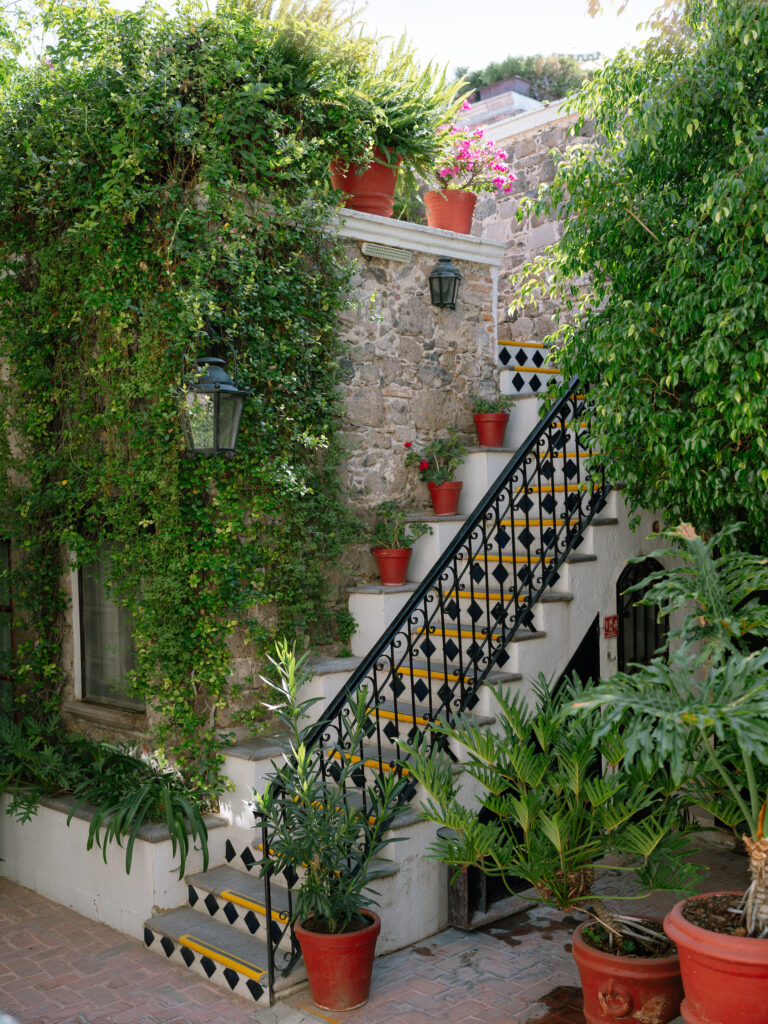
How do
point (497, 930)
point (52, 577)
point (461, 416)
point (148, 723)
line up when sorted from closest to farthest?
point (497, 930), point (148, 723), point (52, 577), point (461, 416)

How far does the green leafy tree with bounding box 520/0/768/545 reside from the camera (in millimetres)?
3910

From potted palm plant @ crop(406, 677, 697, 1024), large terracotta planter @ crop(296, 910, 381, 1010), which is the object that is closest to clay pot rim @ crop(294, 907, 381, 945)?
large terracotta planter @ crop(296, 910, 381, 1010)

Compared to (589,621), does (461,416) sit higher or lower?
higher

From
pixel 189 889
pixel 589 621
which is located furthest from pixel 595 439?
pixel 189 889

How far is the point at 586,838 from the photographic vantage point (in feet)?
12.5

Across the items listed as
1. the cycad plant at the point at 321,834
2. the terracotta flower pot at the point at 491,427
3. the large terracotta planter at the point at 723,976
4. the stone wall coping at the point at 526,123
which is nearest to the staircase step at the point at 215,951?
the cycad plant at the point at 321,834

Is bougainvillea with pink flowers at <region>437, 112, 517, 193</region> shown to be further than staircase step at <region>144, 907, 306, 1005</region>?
Yes

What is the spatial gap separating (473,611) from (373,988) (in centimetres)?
200

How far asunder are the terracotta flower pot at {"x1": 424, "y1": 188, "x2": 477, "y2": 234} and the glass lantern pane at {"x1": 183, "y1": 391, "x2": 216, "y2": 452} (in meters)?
3.07

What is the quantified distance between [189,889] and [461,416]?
12.4 ft

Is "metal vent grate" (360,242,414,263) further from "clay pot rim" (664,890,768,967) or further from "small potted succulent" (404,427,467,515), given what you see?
"clay pot rim" (664,890,768,967)

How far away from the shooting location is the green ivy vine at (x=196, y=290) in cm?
514

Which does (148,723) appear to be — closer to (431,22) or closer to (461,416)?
(461,416)

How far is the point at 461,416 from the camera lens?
6945 mm
